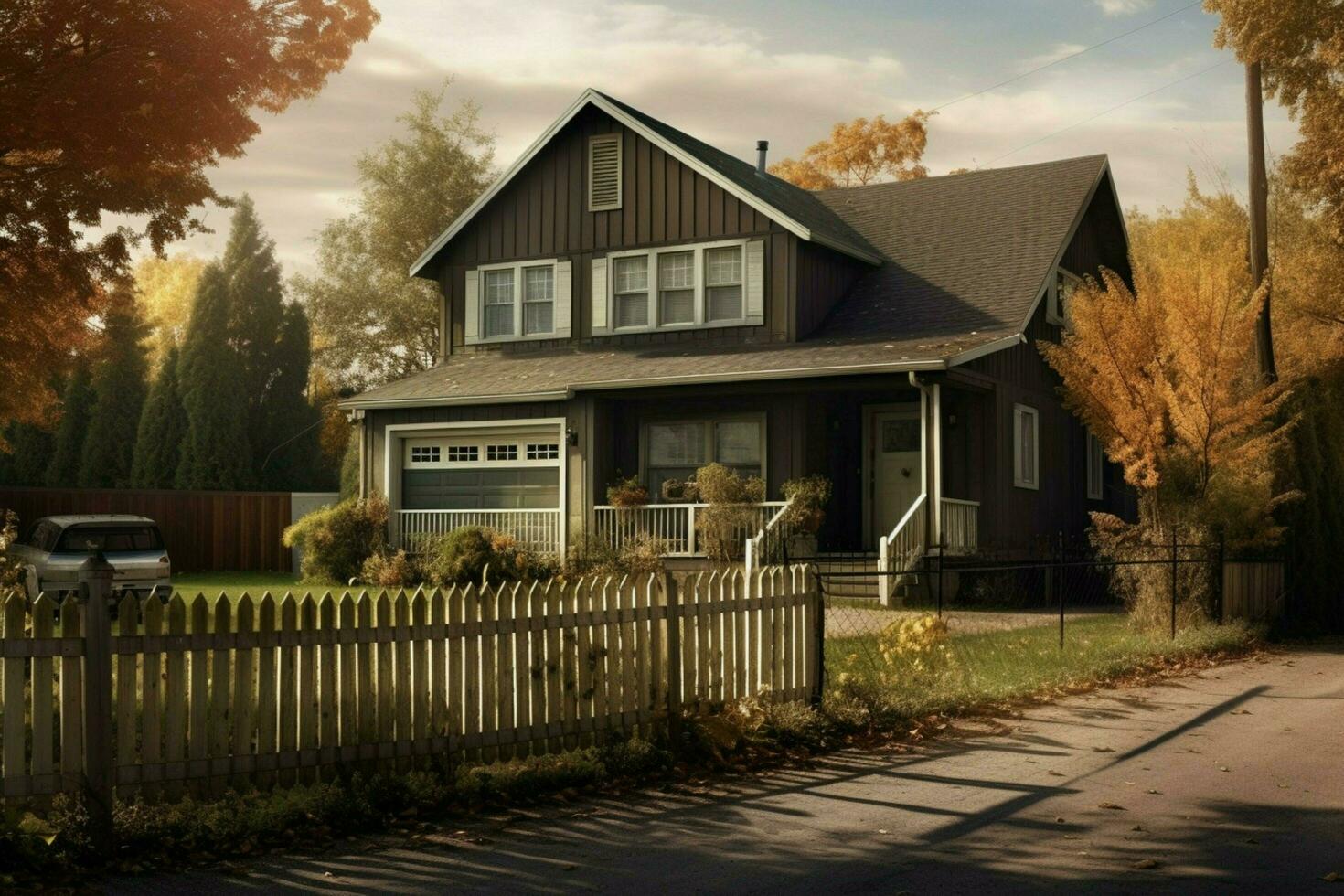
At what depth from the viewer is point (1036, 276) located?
2433 cm

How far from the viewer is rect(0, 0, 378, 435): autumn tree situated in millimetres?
11758

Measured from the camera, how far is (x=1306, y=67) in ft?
88.2

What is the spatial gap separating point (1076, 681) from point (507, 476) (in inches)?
562

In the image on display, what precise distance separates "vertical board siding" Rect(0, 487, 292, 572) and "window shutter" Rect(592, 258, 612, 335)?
32.5 feet

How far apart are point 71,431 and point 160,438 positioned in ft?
8.28

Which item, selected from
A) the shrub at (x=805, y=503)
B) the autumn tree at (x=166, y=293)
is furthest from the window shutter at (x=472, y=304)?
the autumn tree at (x=166, y=293)

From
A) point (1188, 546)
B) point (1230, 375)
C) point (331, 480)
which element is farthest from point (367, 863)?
point (331, 480)

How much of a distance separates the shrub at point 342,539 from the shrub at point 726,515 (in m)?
6.37

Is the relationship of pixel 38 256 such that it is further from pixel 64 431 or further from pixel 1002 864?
pixel 64 431

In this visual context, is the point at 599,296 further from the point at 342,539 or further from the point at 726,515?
the point at 342,539

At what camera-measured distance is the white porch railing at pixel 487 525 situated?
81.3ft

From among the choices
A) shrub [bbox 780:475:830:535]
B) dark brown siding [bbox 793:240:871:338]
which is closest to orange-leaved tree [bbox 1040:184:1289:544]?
shrub [bbox 780:475:830:535]

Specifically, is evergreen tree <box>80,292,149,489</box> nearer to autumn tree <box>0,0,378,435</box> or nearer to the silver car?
the silver car

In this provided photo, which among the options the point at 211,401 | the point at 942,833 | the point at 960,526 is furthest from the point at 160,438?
the point at 942,833
